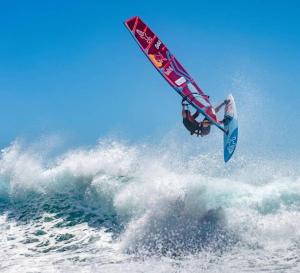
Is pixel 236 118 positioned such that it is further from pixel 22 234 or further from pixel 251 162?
pixel 22 234

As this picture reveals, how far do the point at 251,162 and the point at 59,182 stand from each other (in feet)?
34.1

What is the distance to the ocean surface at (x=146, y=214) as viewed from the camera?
31.7 feet

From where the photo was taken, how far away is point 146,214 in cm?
1207

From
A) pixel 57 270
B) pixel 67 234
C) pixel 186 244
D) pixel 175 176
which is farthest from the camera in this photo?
pixel 175 176

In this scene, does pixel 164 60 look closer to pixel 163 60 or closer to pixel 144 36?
pixel 163 60

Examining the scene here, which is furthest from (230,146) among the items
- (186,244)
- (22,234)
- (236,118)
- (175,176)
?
(22,234)

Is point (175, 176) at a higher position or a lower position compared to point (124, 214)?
higher

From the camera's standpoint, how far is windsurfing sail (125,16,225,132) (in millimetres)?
13656

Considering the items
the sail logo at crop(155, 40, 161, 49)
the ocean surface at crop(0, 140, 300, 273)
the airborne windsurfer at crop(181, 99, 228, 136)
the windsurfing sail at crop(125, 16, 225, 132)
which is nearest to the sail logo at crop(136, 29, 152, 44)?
the windsurfing sail at crop(125, 16, 225, 132)

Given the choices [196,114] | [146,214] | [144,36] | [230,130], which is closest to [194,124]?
[196,114]

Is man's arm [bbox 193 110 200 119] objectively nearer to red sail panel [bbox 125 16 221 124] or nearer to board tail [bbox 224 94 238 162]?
red sail panel [bbox 125 16 221 124]

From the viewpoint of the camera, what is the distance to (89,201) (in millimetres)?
14844

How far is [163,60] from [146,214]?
20.9 feet

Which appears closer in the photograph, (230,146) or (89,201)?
(230,146)
